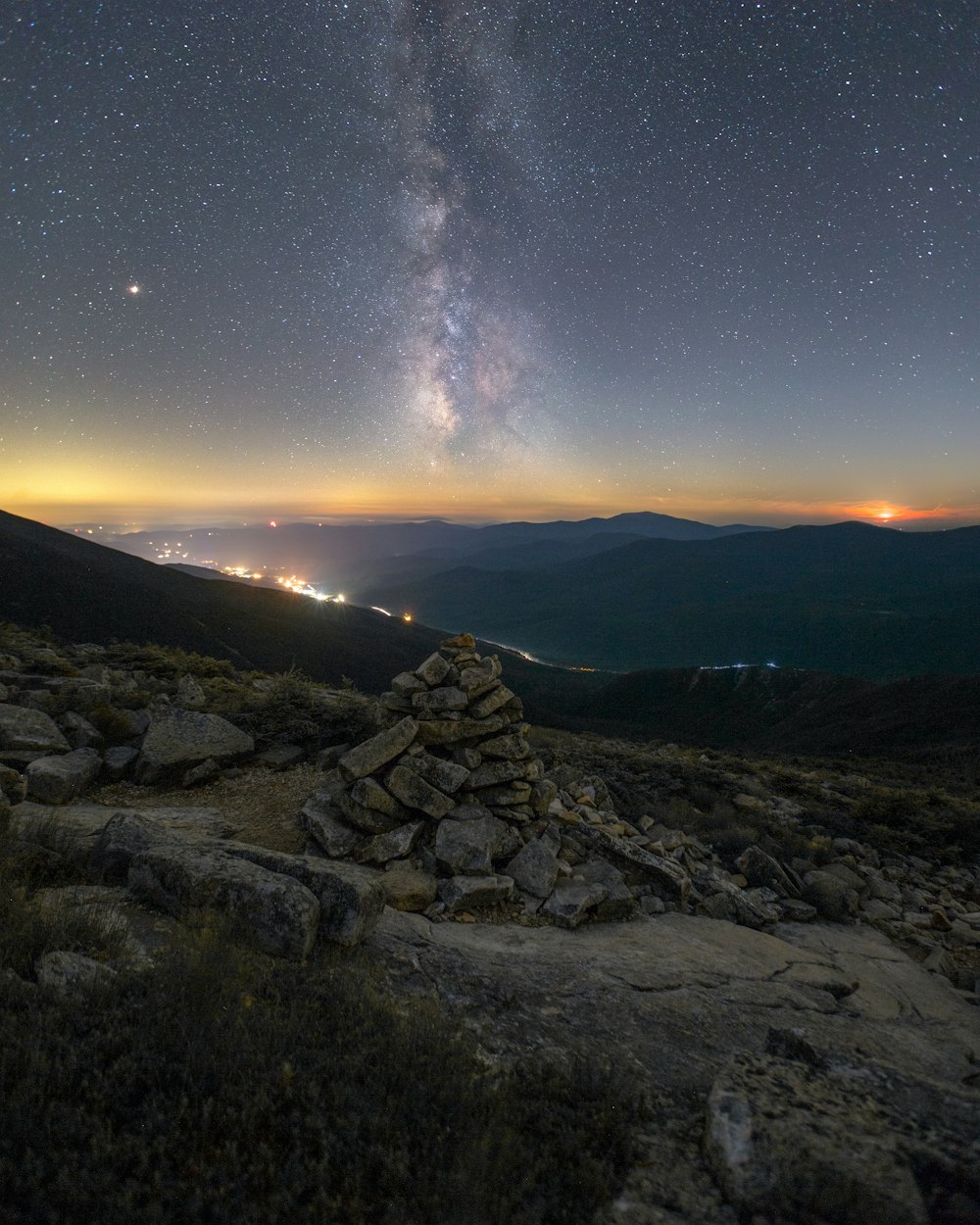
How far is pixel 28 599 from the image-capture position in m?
39.2

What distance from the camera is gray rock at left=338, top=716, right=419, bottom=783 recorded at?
304 inches

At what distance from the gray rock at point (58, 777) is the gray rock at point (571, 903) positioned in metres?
6.62

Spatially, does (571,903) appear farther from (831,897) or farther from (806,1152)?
(831,897)

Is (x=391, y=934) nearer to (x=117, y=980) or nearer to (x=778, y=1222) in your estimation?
(x=117, y=980)

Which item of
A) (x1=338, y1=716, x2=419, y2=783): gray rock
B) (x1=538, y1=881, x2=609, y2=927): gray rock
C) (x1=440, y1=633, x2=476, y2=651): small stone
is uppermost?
(x1=440, y1=633, x2=476, y2=651): small stone

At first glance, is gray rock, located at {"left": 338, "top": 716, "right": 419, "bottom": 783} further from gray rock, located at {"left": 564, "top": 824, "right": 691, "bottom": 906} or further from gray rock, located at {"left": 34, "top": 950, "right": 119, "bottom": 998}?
gray rock, located at {"left": 34, "top": 950, "right": 119, "bottom": 998}

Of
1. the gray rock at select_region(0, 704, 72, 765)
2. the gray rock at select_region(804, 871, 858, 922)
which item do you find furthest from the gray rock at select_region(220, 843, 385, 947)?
the gray rock at select_region(804, 871, 858, 922)

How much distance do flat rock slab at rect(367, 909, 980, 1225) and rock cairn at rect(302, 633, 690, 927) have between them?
0.46 metres

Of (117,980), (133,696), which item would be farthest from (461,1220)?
(133,696)

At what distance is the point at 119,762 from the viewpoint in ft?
29.2

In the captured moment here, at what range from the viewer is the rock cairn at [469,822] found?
6.81 metres

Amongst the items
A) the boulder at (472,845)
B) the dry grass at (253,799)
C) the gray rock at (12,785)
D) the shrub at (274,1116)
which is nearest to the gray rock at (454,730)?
the boulder at (472,845)

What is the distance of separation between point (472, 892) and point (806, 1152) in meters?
4.10

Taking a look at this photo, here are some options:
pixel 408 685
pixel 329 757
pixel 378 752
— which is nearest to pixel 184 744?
pixel 329 757
